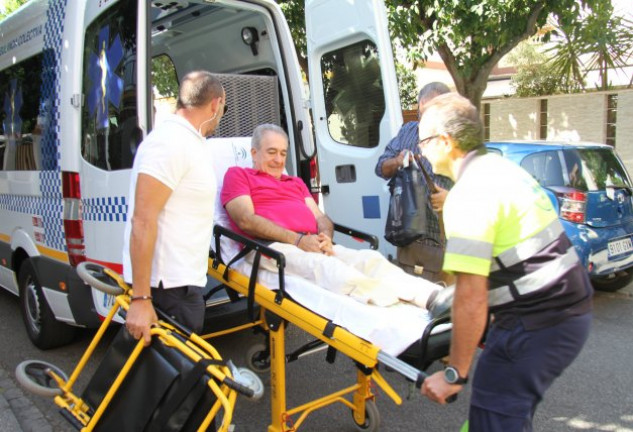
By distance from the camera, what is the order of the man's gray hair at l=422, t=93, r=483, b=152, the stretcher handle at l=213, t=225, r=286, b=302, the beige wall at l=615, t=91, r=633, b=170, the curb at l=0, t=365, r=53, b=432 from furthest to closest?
1. the beige wall at l=615, t=91, r=633, b=170
2. the curb at l=0, t=365, r=53, b=432
3. the stretcher handle at l=213, t=225, r=286, b=302
4. the man's gray hair at l=422, t=93, r=483, b=152

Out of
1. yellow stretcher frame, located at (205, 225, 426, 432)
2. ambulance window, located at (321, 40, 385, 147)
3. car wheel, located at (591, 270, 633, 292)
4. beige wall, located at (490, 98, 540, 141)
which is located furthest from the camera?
beige wall, located at (490, 98, 540, 141)

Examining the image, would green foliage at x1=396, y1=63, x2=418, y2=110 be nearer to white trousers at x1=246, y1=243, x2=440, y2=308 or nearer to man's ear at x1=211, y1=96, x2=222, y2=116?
white trousers at x1=246, y1=243, x2=440, y2=308

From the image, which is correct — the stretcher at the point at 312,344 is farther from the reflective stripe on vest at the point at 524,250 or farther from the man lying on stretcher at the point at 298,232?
the reflective stripe on vest at the point at 524,250

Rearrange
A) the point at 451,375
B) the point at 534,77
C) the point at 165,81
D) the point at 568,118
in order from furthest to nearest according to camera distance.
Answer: the point at 534,77, the point at 568,118, the point at 165,81, the point at 451,375

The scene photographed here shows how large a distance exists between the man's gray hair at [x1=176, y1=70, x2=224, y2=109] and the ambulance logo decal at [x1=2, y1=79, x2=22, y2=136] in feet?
7.69

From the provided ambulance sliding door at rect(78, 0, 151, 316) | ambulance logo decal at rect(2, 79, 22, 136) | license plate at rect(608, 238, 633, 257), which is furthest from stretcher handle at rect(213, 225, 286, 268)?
license plate at rect(608, 238, 633, 257)

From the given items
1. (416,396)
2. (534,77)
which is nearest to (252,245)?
(416,396)

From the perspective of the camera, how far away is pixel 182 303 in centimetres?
252

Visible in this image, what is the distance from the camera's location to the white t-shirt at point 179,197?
2.26 meters

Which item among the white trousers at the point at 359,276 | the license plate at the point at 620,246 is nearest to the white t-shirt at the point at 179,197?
the white trousers at the point at 359,276

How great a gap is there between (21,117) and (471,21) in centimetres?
544

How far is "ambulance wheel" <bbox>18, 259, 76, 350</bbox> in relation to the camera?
4.03 metres

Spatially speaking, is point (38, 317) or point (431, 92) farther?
point (38, 317)

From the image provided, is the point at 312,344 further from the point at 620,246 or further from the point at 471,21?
the point at 471,21
